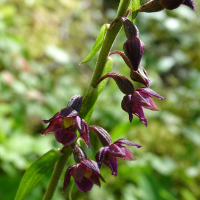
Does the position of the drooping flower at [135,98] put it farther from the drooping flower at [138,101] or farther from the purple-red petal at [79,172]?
the purple-red petal at [79,172]

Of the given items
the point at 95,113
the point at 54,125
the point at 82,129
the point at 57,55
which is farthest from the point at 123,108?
the point at 57,55

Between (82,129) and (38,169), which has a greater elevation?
(82,129)

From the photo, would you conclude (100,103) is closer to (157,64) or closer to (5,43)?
(157,64)

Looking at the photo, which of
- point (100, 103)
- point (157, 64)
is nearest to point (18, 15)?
point (100, 103)

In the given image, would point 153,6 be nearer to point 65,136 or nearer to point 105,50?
point 105,50

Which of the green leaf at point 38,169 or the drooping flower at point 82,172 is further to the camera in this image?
the green leaf at point 38,169

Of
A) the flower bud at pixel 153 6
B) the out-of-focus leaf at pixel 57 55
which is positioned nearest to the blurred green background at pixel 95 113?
the out-of-focus leaf at pixel 57 55
